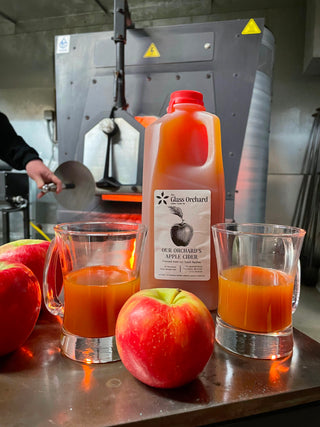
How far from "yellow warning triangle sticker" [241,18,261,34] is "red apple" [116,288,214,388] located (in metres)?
1.62

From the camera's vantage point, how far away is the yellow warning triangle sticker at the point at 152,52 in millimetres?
1663

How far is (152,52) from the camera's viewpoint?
5.48 ft

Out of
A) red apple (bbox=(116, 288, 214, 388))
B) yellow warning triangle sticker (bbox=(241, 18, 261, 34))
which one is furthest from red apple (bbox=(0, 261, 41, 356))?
yellow warning triangle sticker (bbox=(241, 18, 261, 34))

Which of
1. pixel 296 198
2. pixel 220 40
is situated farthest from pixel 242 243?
pixel 296 198

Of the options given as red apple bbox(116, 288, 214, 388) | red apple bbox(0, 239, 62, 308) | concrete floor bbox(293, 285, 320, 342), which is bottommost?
concrete floor bbox(293, 285, 320, 342)

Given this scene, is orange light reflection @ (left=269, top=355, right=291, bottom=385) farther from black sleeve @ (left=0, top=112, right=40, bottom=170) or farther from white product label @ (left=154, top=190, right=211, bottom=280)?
black sleeve @ (left=0, top=112, right=40, bottom=170)

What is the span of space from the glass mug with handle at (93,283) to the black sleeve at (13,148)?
4.60ft

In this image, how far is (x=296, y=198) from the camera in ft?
10.6

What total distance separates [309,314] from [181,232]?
189 centimetres

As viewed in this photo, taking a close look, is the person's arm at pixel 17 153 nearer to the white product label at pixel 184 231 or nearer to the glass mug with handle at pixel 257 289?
the white product label at pixel 184 231

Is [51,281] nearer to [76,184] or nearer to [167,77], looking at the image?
[76,184]

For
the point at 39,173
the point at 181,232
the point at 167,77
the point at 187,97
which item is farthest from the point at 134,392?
the point at 167,77

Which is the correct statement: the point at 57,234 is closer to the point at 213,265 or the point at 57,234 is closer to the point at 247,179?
the point at 213,265

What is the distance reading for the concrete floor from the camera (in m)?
1.86
